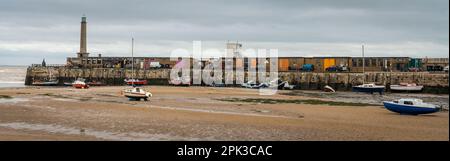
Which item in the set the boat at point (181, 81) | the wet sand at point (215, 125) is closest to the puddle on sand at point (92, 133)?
the wet sand at point (215, 125)

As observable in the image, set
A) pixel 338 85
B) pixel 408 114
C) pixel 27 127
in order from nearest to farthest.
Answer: pixel 27 127 → pixel 408 114 → pixel 338 85

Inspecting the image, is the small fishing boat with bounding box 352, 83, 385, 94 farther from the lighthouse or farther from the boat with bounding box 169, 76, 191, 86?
the lighthouse

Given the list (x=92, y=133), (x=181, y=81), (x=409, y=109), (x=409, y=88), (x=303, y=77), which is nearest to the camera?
(x=92, y=133)

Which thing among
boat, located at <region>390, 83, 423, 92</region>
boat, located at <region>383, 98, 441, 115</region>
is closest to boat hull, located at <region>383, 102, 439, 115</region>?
boat, located at <region>383, 98, 441, 115</region>

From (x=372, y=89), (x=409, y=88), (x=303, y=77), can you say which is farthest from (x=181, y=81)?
(x=409, y=88)

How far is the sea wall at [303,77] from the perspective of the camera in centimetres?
7456

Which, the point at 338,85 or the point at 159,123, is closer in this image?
the point at 159,123

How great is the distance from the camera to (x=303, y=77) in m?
84.9

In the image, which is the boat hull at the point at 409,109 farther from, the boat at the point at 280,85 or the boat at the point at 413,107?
the boat at the point at 280,85

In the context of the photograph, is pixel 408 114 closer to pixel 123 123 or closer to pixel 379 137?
pixel 379 137

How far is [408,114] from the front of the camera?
109ft

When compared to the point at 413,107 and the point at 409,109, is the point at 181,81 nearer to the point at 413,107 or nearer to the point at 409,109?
the point at 409,109

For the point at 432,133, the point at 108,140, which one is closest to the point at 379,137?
the point at 432,133
